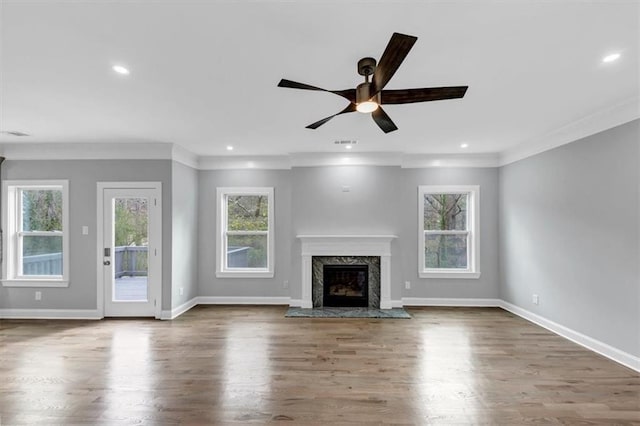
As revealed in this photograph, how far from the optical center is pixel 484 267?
5.39m

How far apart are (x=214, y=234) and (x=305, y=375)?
132 inches

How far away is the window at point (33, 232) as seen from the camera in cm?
472

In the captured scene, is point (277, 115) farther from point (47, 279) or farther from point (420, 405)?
point (47, 279)

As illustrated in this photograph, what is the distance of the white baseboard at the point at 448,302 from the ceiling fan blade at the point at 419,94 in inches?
160

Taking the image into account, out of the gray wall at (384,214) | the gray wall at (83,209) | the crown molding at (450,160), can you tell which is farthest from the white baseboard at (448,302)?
the gray wall at (83,209)

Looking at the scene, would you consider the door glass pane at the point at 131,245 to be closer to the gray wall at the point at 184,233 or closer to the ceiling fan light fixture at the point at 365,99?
the gray wall at the point at 184,233

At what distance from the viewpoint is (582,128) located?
11.9 feet

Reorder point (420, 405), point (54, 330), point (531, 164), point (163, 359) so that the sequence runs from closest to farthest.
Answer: point (420, 405) → point (163, 359) → point (54, 330) → point (531, 164)

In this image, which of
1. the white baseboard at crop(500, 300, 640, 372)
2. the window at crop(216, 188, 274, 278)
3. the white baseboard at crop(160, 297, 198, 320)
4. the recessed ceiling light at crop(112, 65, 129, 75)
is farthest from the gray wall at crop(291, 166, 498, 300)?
the recessed ceiling light at crop(112, 65, 129, 75)

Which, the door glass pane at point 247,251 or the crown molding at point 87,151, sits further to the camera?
the door glass pane at point 247,251

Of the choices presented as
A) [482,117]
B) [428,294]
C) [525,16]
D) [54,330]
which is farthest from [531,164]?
[54,330]

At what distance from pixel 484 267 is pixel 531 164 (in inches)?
73.4

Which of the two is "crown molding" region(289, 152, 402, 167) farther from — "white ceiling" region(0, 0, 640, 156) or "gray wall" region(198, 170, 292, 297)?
"white ceiling" region(0, 0, 640, 156)

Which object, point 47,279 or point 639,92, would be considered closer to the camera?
point 639,92
